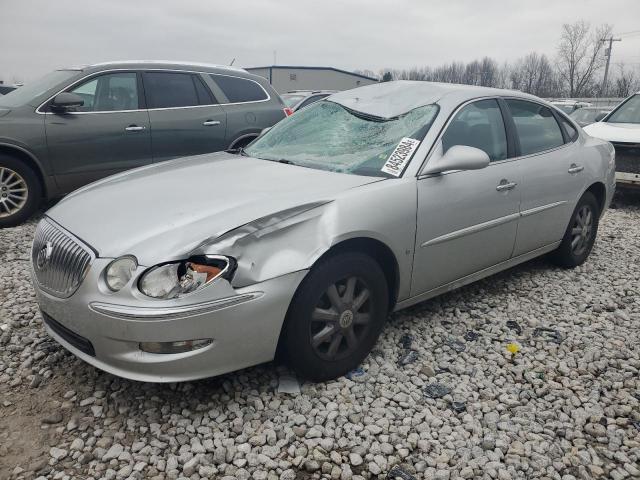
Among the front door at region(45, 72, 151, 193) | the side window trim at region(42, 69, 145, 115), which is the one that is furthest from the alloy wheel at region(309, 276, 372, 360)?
the side window trim at region(42, 69, 145, 115)

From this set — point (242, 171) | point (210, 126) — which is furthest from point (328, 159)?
point (210, 126)

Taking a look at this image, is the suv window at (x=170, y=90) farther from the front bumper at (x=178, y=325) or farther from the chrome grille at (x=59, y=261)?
the front bumper at (x=178, y=325)

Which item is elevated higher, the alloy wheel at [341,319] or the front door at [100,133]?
the front door at [100,133]

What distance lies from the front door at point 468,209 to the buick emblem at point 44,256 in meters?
1.98

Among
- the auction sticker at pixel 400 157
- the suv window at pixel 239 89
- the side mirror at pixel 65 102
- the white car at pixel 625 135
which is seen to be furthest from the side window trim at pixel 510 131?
the white car at pixel 625 135

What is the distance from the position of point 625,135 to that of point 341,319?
279 inches

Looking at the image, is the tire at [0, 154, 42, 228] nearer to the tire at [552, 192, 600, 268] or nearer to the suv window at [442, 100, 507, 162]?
the suv window at [442, 100, 507, 162]

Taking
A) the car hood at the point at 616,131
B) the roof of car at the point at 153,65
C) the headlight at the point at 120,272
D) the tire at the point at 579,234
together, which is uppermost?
the roof of car at the point at 153,65

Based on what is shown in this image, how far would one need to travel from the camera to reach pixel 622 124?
8477 millimetres

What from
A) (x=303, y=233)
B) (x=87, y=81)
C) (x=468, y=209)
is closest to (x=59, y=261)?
(x=303, y=233)

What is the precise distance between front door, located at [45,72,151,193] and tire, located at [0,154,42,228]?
27 centimetres

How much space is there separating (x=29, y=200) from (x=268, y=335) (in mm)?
4217

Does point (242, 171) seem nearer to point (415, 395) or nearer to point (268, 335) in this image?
point (268, 335)

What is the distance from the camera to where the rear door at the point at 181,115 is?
6.08m
